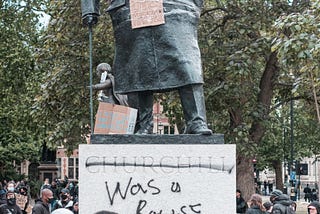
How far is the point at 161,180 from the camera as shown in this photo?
587 centimetres

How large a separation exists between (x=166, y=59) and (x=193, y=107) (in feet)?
1.57

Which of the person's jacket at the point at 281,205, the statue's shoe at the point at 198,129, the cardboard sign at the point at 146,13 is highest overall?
the cardboard sign at the point at 146,13

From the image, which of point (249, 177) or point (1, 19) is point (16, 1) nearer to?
point (1, 19)

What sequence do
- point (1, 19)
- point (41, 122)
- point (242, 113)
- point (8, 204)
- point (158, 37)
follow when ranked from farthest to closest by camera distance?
point (1, 19)
point (41, 122)
point (242, 113)
point (8, 204)
point (158, 37)

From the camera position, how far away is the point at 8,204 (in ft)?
45.4

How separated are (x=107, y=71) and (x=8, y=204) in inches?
231

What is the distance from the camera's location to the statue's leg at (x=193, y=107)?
6.17m

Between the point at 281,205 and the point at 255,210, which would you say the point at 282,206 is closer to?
the point at 281,205

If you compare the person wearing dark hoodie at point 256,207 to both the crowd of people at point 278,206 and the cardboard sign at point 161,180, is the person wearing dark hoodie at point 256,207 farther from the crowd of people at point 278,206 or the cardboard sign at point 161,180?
the cardboard sign at point 161,180

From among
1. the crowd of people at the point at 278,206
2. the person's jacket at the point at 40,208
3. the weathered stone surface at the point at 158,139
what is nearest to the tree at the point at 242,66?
the crowd of people at the point at 278,206

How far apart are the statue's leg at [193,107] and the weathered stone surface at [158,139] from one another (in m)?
0.16

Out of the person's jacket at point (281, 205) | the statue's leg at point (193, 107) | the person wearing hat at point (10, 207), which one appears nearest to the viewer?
the statue's leg at point (193, 107)

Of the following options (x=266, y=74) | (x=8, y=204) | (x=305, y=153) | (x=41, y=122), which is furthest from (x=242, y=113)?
(x=305, y=153)

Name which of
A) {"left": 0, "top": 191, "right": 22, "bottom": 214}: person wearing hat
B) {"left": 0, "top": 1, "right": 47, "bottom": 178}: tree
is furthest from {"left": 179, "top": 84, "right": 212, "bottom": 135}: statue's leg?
{"left": 0, "top": 1, "right": 47, "bottom": 178}: tree
